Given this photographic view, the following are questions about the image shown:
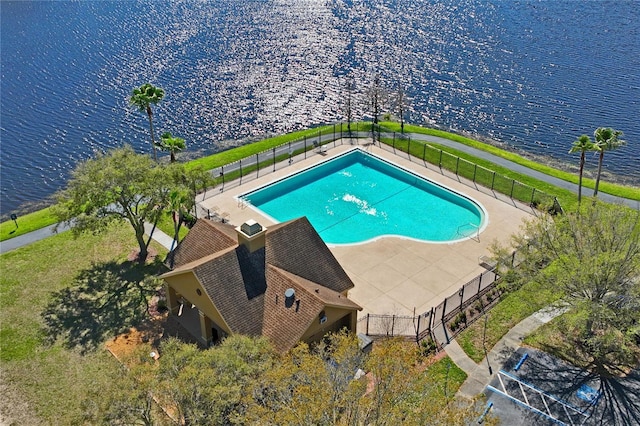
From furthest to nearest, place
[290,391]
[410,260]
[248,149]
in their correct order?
[248,149] → [410,260] → [290,391]

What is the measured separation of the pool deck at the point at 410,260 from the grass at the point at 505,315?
365 centimetres

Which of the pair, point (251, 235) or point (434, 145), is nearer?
point (251, 235)

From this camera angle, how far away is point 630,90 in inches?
3292

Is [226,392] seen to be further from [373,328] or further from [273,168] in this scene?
[273,168]

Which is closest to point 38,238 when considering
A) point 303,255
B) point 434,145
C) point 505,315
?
point 303,255

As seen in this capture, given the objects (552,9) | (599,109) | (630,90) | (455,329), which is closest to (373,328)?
(455,329)

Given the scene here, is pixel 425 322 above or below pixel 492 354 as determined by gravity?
above

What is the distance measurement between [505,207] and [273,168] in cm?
2437

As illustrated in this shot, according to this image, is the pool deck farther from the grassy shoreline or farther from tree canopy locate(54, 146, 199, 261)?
tree canopy locate(54, 146, 199, 261)

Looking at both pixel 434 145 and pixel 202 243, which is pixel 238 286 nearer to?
pixel 202 243

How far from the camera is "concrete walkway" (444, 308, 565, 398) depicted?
3584 cm

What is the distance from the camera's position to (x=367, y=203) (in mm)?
57750

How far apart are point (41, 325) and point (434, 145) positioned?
149ft

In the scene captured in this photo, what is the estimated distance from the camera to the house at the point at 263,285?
1396 inches
